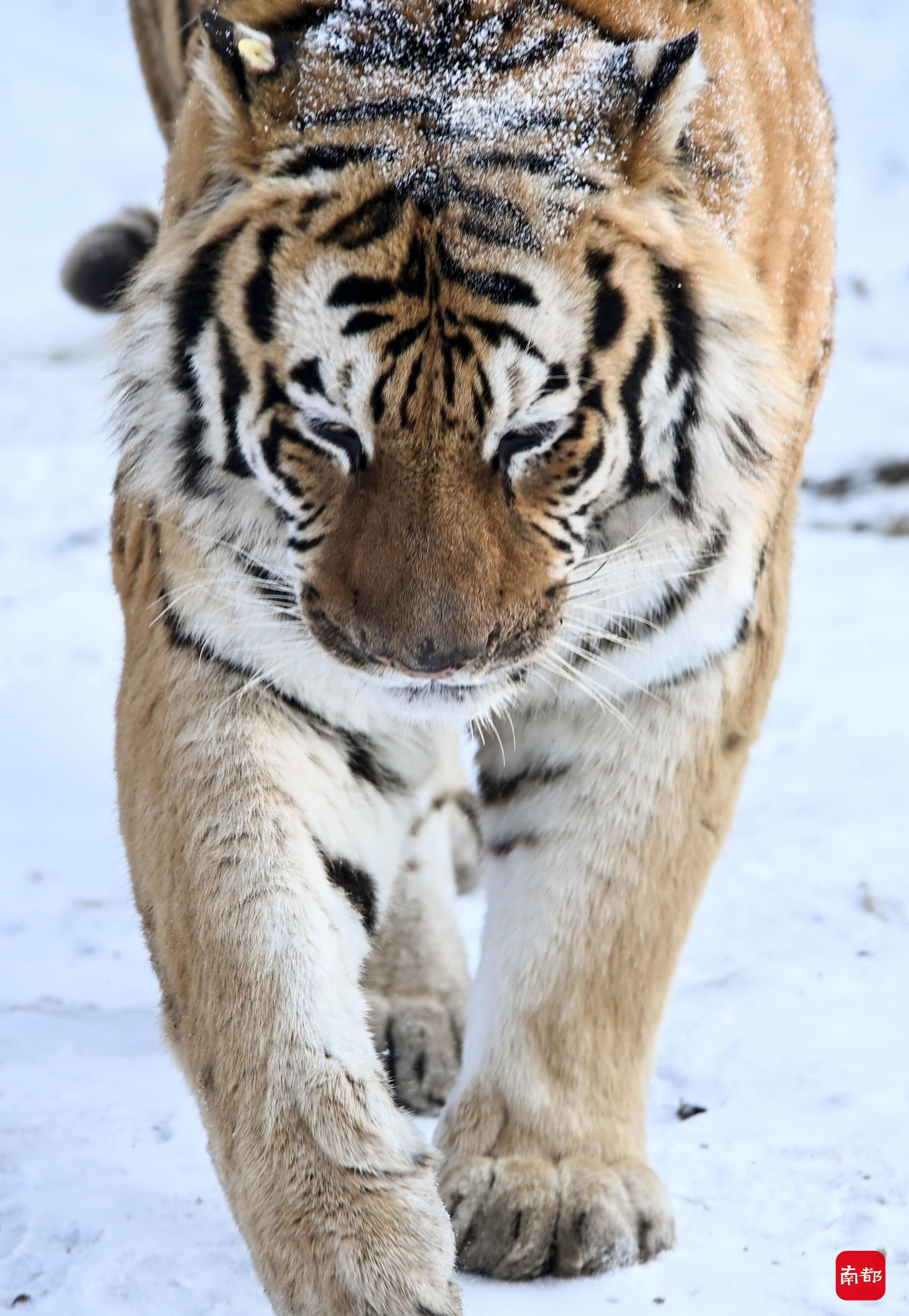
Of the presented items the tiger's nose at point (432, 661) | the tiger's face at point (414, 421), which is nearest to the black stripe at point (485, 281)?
the tiger's face at point (414, 421)

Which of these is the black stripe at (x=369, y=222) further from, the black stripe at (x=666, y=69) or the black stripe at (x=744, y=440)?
the black stripe at (x=744, y=440)

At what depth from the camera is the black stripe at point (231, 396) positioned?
1.61 meters

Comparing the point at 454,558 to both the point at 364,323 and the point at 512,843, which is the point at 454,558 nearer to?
the point at 364,323

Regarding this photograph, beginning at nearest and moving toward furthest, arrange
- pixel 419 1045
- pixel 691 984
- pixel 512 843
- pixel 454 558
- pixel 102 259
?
1. pixel 454 558
2. pixel 512 843
3. pixel 419 1045
4. pixel 691 984
5. pixel 102 259

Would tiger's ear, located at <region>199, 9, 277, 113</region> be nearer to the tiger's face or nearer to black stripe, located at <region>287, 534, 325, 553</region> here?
the tiger's face

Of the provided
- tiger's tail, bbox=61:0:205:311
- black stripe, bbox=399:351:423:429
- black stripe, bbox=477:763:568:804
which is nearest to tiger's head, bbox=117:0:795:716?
black stripe, bbox=399:351:423:429

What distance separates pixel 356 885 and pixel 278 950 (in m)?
0.23

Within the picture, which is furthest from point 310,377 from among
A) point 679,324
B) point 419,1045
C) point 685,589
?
point 419,1045

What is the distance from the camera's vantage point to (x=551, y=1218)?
163 cm

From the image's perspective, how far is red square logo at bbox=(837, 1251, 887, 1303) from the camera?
1.57 metres

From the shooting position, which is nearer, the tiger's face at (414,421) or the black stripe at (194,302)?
the tiger's face at (414,421)

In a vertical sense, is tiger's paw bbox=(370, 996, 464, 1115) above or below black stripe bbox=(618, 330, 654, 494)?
below

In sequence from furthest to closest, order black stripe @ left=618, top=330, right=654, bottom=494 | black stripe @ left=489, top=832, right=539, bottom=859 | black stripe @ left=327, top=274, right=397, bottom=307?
1. black stripe @ left=489, top=832, right=539, bottom=859
2. black stripe @ left=618, top=330, right=654, bottom=494
3. black stripe @ left=327, top=274, right=397, bottom=307

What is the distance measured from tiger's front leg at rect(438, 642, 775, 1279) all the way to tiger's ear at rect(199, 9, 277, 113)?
2.47ft
